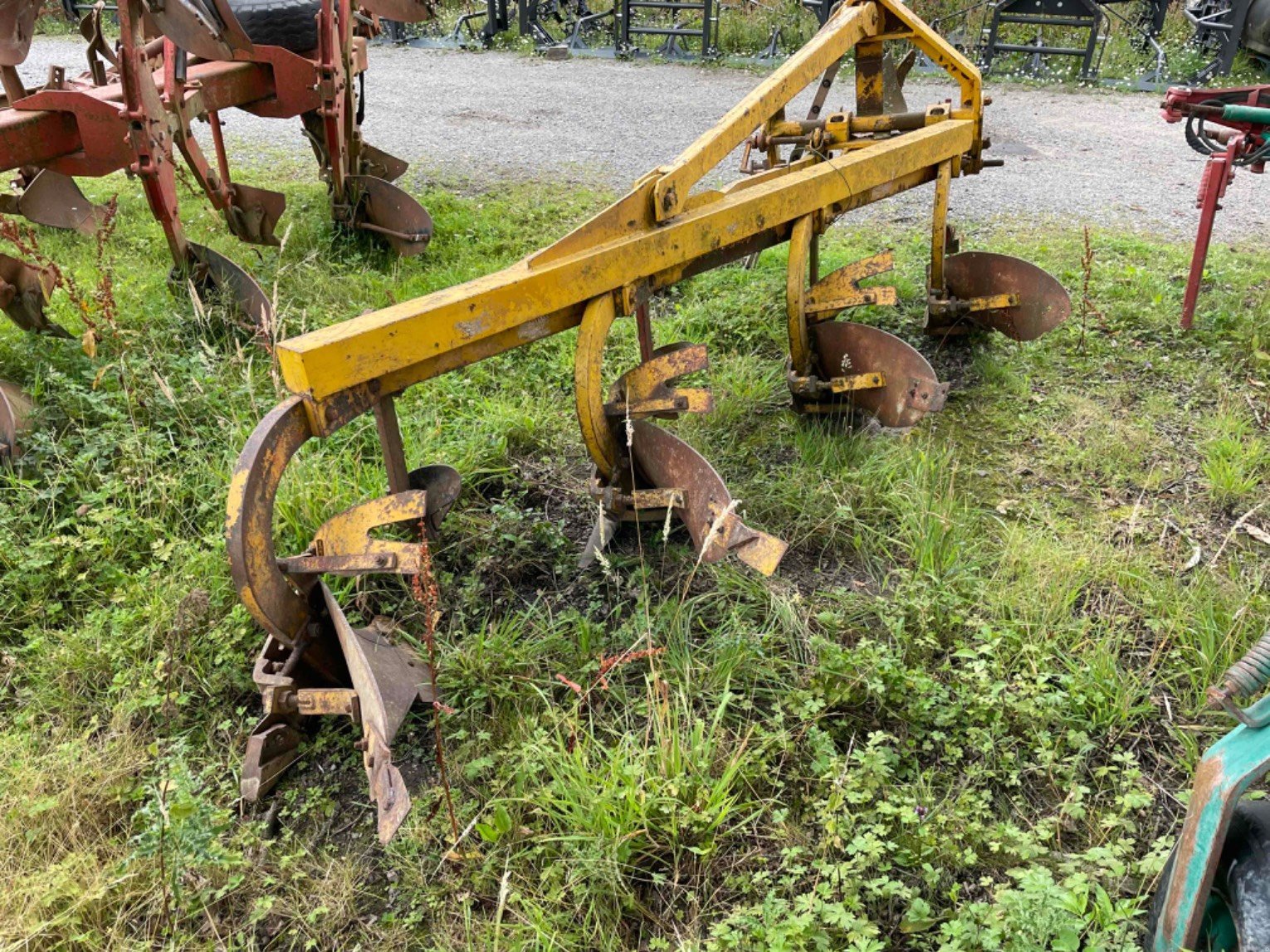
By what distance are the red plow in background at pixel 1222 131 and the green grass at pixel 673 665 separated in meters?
0.56

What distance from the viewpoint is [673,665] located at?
236 cm

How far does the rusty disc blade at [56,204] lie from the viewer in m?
4.18

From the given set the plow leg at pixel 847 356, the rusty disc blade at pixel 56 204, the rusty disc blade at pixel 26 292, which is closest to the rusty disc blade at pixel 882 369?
the plow leg at pixel 847 356

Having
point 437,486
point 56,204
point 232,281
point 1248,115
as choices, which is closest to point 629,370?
point 437,486

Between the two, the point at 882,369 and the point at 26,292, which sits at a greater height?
the point at 26,292

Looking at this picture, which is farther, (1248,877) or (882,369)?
(882,369)

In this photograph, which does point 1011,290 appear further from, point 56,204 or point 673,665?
point 56,204

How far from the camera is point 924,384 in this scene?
9.70 ft

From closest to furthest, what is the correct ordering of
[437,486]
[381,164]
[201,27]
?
[437,486] < [201,27] < [381,164]

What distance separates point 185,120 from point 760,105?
7.23 feet

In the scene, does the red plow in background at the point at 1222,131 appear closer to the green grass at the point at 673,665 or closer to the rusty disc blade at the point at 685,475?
the green grass at the point at 673,665

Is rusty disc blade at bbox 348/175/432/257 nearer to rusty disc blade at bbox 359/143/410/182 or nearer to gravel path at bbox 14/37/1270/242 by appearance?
rusty disc blade at bbox 359/143/410/182

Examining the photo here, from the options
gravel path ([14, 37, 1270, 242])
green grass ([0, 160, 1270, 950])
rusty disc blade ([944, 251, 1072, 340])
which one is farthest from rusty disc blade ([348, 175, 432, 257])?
rusty disc blade ([944, 251, 1072, 340])

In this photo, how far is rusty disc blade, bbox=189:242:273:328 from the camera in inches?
150
